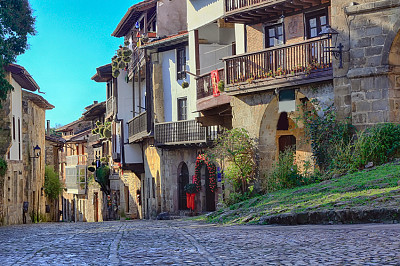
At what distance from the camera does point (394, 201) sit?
1237 centimetres

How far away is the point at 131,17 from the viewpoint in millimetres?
→ 39375

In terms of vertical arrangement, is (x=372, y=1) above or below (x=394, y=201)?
above

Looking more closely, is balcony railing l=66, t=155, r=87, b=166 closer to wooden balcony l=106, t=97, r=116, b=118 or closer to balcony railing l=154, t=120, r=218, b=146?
wooden balcony l=106, t=97, r=116, b=118

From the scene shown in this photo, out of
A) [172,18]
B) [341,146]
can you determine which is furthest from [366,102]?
[172,18]

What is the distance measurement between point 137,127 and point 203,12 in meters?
11.3

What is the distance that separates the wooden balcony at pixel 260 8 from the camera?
21922mm

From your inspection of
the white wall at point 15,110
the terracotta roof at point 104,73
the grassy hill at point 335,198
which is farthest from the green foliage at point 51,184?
the grassy hill at point 335,198

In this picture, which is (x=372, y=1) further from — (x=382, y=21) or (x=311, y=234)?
(x=311, y=234)

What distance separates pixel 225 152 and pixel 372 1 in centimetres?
684

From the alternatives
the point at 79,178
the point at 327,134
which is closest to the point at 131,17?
the point at 327,134

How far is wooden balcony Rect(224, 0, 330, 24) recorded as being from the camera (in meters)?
21.9

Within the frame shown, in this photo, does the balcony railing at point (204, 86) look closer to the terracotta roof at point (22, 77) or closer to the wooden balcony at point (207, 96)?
the wooden balcony at point (207, 96)

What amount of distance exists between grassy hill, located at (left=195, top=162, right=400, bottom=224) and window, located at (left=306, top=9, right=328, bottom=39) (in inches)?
243

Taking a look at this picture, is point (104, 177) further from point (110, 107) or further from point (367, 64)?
point (367, 64)
